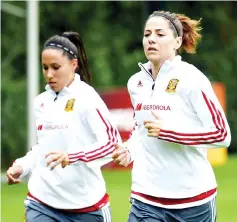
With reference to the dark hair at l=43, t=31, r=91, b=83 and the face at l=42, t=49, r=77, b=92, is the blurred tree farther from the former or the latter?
the face at l=42, t=49, r=77, b=92

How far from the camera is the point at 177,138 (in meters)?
7.03

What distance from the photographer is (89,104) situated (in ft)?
25.1

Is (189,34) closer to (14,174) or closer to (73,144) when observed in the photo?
(73,144)

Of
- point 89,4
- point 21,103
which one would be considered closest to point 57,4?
point 89,4

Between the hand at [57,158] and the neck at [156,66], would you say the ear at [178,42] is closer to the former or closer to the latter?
the neck at [156,66]

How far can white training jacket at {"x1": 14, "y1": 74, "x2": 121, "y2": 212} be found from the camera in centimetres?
761

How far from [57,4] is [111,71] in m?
2.43

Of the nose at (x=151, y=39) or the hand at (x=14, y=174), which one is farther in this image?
the hand at (x=14, y=174)

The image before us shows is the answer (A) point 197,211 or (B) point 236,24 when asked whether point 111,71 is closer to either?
(B) point 236,24

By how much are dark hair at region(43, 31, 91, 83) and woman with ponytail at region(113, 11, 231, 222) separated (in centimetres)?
71

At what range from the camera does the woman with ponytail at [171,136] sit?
7.08 meters

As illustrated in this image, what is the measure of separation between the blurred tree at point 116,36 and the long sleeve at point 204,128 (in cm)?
1806

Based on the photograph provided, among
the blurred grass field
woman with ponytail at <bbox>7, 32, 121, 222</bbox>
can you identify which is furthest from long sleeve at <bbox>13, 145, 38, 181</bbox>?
the blurred grass field

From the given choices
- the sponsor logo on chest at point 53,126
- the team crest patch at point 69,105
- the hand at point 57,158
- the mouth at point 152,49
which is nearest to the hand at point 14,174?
the sponsor logo on chest at point 53,126
